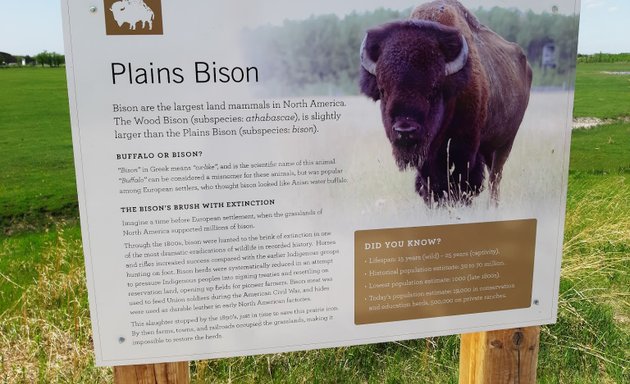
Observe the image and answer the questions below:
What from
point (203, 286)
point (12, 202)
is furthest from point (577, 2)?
point (12, 202)

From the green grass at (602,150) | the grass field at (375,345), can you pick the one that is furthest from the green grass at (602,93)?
the grass field at (375,345)

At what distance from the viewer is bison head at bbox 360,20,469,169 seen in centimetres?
193

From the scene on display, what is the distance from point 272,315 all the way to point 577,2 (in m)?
1.77

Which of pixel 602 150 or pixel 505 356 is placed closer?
pixel 505 356

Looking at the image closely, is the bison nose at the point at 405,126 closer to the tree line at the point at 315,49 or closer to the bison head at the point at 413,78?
the bison head at the point at 413,78

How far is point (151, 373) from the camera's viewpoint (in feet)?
6.66

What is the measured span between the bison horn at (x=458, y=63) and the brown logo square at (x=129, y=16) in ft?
3.61

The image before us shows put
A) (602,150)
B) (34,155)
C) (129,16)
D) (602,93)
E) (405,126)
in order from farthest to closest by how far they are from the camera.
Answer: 1. (602,93)
2. (602,150)
3. (34,155)
4. (405,126)
5. (129,16)

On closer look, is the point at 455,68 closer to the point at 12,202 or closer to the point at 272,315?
the point at 272,315

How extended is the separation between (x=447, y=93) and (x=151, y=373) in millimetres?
1608

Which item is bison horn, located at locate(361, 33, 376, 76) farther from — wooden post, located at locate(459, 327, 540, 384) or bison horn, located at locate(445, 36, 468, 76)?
wooden post, located at locate(459, 327, 540, 384)

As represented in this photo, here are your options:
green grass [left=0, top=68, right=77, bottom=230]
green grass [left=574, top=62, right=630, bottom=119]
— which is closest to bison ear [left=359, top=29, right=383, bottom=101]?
green grass [left=0, top=68, right=77, bottom=230]

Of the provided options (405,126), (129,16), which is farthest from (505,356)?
(129,16)

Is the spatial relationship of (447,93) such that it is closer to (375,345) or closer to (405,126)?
(405,126)
